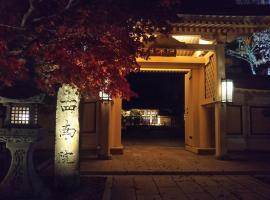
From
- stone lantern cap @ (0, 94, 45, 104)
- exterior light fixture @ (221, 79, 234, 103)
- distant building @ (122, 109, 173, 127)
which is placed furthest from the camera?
distant building @ (122, 109, 173, 127)

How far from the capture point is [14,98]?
26.1ft

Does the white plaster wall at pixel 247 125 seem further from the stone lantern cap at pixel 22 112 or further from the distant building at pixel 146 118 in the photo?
the distant building at pixel 146 118

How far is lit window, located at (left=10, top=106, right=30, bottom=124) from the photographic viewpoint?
26.5 feet

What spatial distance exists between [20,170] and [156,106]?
31.4 meters

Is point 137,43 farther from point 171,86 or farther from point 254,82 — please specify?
point 171,86

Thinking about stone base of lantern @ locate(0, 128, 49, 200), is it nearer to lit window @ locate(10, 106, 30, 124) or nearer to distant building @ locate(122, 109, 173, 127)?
lit window @ locate(10, 106, 30, 124)

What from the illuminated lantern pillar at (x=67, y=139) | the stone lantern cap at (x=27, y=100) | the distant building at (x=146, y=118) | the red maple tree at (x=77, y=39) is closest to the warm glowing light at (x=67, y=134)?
the illuminated lantern pillar at (x=67, y=139)

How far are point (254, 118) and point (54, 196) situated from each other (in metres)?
12.1

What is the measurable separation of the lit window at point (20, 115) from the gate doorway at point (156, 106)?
23.6m

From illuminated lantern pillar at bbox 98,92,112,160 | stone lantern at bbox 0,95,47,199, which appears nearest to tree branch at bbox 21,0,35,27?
stone lantern at bbox 0,95,47,199

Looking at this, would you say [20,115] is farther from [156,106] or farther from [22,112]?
[156,106]

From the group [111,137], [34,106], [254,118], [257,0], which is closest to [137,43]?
[34,106]

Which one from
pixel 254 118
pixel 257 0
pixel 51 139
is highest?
pixel 257 0

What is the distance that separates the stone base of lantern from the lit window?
0.84 feet
